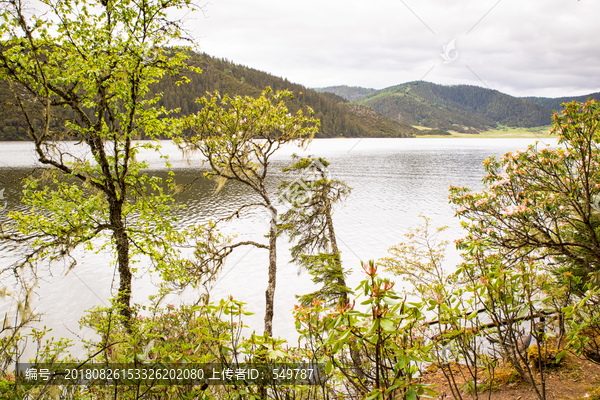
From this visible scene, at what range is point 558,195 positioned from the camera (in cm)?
666

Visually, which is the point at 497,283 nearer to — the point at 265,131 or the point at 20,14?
the point at 265,131

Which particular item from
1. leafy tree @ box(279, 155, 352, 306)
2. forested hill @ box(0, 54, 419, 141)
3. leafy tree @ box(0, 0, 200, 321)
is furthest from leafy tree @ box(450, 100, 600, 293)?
forested hill @ box(0, 54, 419, 141)

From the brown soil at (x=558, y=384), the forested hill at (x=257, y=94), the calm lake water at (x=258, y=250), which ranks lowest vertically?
the calm lake water at (x=258, y=250)

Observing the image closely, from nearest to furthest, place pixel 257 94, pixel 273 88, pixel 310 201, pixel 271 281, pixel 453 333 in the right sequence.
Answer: pixel 453 333 → pixel 271 281 → pixel 310 201 → pixel 257 94 → pixel 273 88

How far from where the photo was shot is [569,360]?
513 cm

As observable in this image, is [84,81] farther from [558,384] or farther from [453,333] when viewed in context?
[558,384]

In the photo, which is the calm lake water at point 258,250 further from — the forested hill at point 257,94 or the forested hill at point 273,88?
the forested hill at point 273,88

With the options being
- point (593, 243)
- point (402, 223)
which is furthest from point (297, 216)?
point (402, 223)

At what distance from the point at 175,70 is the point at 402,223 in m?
23.5

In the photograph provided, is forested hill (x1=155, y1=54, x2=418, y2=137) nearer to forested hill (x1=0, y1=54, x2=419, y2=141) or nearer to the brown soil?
forested hill (x1=0, y1=54, x2=419, y2=141)

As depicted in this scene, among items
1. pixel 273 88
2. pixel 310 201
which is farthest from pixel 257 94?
pixel 310 201

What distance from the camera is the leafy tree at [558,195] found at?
19.6ft

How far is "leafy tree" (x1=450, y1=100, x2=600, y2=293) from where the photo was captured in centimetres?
598

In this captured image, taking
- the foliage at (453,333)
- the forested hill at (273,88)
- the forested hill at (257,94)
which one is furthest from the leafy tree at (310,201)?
the forested hill at (273,88)
